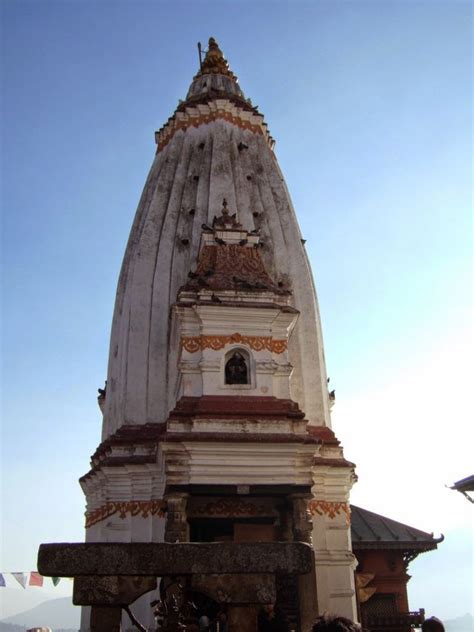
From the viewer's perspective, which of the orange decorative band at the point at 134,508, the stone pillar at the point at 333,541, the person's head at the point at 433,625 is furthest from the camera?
the orange decorative band at the point at 134,508

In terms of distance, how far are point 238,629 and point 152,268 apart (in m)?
17.7

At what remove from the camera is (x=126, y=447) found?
2053cm

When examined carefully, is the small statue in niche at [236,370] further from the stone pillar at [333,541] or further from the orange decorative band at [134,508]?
the orange decorative band at [134,508]

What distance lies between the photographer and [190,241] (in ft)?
77.9

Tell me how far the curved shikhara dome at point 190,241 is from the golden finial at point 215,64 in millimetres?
1567

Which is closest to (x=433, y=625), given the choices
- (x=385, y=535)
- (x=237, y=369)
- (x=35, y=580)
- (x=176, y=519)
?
(x=176, y=519)

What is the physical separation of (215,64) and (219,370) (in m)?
17.0

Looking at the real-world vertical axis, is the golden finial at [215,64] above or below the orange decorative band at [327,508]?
above

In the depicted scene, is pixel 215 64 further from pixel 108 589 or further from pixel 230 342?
pixel 108 589

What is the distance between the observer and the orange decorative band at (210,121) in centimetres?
2702

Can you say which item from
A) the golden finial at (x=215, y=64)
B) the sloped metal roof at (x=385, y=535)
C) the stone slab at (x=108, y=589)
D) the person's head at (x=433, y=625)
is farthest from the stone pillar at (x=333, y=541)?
the golden finial at (x=215, y=64)

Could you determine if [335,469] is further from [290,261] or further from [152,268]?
[152,268]

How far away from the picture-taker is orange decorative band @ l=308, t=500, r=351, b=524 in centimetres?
1955

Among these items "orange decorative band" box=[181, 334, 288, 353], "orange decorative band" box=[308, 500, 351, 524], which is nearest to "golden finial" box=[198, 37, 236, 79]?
"orange decorative band" box=[181, 334, 288, 353]
